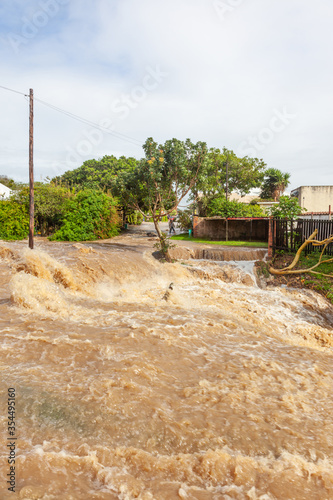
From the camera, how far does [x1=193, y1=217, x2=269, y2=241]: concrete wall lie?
22734mm

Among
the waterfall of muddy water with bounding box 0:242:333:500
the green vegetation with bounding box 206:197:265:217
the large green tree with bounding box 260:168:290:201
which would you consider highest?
the large green tree with bounding box 260:168:290:201

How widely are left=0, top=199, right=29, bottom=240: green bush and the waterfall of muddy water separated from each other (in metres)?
15.7

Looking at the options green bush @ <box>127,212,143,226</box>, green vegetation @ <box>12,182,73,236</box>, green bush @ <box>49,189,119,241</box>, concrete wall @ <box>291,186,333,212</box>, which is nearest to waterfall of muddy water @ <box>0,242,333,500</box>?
green bush @ <box>49,189,119,241</box>

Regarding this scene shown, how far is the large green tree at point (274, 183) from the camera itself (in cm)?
3853

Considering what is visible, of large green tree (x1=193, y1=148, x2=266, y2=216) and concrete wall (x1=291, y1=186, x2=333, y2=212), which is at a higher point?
large green tree (x1=193, y1=148, x2=266, y2=216)

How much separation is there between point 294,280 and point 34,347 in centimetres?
962

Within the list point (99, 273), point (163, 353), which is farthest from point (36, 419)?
point (99, 273)

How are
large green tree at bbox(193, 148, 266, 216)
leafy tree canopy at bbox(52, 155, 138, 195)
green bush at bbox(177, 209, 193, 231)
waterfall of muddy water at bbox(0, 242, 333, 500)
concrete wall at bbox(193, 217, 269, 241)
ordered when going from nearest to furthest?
waterfall of muddy water at bbox(0, 242, 333, 500)
concrete wall at bbox(193, 217, 269, 241)
green bush at bbox(177, 209, 193, 231)
large green tree at bbox(193, 148, 266, 216)
leafy tree canopy at bbox(52, 155, 138, 195)

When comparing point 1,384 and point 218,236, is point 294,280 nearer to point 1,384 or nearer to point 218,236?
point 1,384

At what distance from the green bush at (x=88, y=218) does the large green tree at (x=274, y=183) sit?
72.9 ft

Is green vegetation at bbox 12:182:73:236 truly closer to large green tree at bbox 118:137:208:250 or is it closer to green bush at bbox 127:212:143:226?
green bush at bbox 127:212:143:226

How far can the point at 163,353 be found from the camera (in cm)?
536

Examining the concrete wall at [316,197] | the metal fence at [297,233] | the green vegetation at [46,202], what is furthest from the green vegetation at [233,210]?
the green vegetation at [46,202]

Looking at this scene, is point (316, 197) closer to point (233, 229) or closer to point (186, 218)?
point (233, 229)
